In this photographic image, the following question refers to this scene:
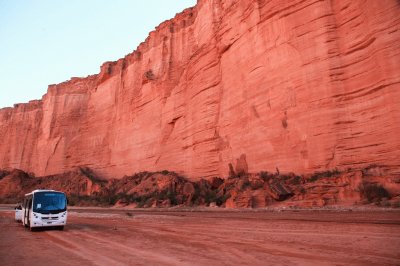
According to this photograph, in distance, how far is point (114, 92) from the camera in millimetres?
48875

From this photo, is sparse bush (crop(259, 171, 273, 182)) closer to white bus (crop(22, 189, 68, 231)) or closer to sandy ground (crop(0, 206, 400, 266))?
sandy ground (crop(0, 206, 400, 266))

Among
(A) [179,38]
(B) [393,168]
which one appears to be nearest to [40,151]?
(A) [179,38]

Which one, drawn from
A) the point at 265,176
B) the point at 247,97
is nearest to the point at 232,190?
the point at 265,176

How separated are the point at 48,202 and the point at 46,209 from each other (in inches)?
11.1

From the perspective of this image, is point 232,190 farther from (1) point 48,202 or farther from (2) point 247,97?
(1) point 48,202

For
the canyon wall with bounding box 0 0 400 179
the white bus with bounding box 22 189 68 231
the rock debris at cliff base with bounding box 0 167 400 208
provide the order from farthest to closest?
the canyon wall with bounding box 0 0 400 179
the rock debris at cliff base with bounding box 0 167 400 208
the white bus with bounding box 22 189 68 231

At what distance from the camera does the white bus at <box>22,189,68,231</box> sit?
12.9 m

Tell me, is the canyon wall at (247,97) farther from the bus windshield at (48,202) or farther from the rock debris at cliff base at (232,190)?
the bus windshield at (48,202)

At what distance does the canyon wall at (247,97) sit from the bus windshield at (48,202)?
47.3ft

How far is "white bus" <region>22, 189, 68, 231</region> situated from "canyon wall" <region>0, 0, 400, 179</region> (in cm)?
1447

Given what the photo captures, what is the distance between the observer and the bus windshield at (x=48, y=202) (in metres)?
13.1

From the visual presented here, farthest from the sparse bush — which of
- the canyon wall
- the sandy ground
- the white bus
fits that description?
the white bus

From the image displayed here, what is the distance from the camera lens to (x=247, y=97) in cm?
2709

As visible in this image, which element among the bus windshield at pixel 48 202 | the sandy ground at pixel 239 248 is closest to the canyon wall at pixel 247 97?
the sandy ground at pixel 239 248
